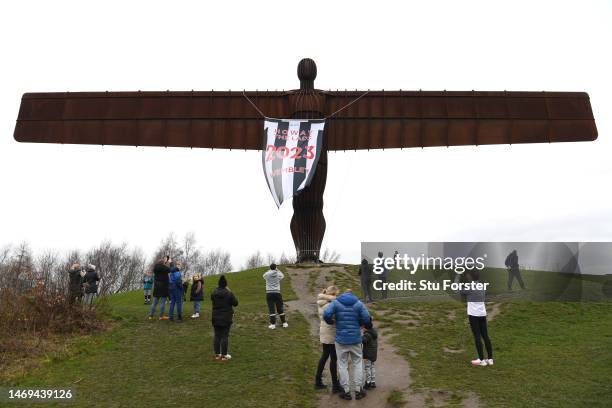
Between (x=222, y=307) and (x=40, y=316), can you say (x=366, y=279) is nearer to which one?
(x=222, y=307)

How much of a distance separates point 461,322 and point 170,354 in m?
8.40

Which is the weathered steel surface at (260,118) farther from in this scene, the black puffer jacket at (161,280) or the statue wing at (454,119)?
the black puffer jacket at (161,280)

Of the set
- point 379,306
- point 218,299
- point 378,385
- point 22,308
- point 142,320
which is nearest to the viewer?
point 378,385

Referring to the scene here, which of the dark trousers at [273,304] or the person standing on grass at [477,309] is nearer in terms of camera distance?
the person standing on grass at [477,309]

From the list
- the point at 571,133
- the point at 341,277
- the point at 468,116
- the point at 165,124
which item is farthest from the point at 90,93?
the point at 571,133

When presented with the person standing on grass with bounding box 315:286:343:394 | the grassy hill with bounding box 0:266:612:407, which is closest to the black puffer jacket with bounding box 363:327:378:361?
the person standing on grass with bounding box 315:286:343:394

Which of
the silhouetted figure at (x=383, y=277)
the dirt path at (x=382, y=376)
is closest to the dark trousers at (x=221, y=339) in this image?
the dirt path at (x=382, y=376)

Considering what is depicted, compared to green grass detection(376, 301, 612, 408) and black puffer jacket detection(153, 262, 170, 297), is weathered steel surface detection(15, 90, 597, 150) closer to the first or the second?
green grass detection(376, 301, 612, 408)

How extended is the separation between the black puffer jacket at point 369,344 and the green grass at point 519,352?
3.92 ft

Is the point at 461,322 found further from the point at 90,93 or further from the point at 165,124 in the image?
the point at 90,93

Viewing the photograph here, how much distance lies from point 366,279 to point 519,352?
6221 mm

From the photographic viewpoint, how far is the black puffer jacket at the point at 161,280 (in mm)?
13375

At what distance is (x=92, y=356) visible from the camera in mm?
11109

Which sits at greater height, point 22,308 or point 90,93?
point 90,93
